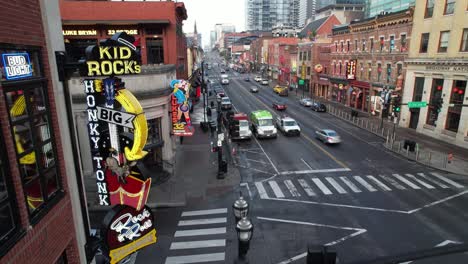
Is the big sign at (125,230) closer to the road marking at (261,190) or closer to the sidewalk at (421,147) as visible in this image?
the road marking at (261,190)

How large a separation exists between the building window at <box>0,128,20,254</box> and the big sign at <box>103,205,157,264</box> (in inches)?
66.3

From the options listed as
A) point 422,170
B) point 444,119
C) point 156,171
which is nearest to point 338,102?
point 444,119

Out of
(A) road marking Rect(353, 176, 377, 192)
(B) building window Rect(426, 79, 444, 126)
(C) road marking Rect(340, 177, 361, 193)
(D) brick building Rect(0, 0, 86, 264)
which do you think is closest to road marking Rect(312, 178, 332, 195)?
(C) road marking Rect(340, 177, 361, 193)

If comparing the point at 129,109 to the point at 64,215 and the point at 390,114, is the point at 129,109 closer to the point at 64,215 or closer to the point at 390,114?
the point at 64,215

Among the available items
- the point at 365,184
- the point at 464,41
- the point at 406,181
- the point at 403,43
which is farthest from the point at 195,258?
the point at 403,43

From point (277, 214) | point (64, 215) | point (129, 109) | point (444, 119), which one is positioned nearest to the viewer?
point (129, 109)

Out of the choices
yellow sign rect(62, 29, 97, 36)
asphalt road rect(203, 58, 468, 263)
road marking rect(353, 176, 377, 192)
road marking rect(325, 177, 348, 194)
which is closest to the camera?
asphalt road rect(203, 58, 468, 263)

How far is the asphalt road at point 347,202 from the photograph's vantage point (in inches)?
533

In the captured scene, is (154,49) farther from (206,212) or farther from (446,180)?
(446,180)

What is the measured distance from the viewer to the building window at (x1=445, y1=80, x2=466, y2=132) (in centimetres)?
2960

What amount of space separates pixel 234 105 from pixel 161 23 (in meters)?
22.6

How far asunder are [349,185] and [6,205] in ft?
63.2

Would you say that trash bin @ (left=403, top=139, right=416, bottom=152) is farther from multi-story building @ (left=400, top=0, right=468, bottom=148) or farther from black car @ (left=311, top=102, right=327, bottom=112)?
black car @ (left=311, top=102, right=327, bottom=112)

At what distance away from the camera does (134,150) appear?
5.98 metres
